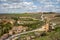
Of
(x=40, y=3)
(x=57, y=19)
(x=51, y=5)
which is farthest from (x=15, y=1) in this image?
(x=57, y=19)

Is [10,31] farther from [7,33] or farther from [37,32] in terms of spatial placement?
[37,32]

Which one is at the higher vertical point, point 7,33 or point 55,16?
point 55,16

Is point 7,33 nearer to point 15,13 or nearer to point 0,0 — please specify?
point 15,13

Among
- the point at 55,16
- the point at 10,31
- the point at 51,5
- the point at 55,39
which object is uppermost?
the point at 51,5

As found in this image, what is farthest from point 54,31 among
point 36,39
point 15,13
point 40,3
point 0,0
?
point 0,0

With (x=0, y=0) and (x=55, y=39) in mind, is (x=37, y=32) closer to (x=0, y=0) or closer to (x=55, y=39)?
(x=55, y=39)

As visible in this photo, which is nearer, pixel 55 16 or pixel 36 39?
pixel 36 39

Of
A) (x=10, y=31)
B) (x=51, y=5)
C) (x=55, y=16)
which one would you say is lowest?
(x=10, y=31)

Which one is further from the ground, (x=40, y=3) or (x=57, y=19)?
(x=40, y=3)
